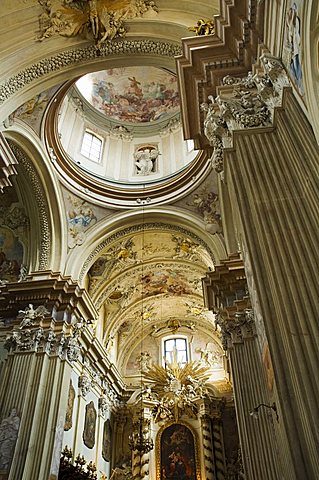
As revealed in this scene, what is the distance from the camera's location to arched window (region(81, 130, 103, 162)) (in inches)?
547

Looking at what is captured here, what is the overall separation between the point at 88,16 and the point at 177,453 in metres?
15.8

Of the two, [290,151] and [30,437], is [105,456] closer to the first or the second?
[30,437]

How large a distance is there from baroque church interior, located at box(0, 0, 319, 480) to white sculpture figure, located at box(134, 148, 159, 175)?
8 cm

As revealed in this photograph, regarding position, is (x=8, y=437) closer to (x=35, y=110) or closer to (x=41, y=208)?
(x=41, y=208)

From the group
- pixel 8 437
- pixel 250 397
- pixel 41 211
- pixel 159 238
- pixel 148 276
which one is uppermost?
pixel 148 276

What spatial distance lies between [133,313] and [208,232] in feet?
23.7

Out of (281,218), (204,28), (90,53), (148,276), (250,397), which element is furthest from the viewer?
(148,276)

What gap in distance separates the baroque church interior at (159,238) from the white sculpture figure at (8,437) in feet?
0.13

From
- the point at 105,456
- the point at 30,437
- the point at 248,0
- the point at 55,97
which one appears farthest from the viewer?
the point at 105,456

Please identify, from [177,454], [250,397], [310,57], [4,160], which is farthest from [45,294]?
[177,454]

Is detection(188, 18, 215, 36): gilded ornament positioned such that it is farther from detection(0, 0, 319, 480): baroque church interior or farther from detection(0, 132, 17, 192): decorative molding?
detection(0, 132, 17, 192): decorative molding

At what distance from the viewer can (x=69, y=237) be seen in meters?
12.0

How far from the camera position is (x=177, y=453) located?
16312 mm

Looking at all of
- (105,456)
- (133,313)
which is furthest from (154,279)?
(105,456)
